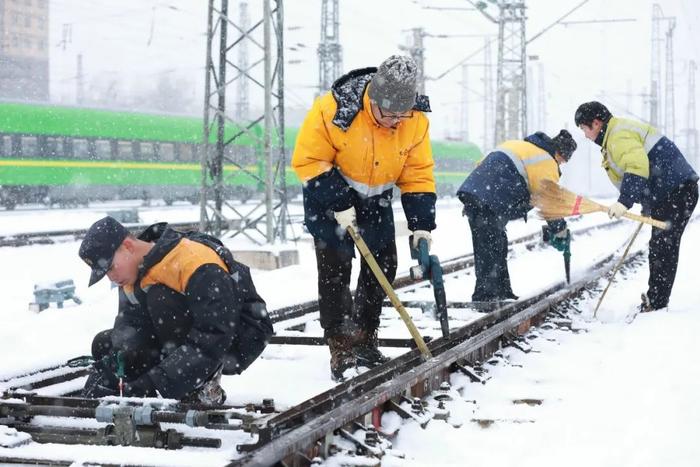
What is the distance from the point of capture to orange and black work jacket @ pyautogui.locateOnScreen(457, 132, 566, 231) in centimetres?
753

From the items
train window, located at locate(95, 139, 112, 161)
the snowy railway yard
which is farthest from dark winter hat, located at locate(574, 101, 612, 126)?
train window, located at locate(95, 139, 112, 161)

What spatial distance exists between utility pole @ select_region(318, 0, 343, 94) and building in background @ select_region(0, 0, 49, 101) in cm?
4509

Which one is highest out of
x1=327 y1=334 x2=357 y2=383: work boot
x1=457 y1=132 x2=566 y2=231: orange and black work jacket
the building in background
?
the building in background

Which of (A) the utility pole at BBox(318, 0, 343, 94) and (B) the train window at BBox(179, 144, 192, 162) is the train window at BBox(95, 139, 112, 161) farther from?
(A) the utility pole at BBox(318, 0, 343, 94)

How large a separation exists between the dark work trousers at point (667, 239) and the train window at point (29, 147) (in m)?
23.2

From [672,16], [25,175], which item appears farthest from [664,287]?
[672,16]

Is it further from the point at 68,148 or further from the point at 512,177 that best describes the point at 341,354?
the point at 68,148

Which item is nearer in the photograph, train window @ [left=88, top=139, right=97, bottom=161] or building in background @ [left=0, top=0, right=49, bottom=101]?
train window @ [left=88, top=139, right=97, bottom=161]

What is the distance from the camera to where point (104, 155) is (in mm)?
29469

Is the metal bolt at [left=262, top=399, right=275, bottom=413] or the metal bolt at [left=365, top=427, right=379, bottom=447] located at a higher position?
the metal bolt at [left=262, top=399, right=275, bottom=413]

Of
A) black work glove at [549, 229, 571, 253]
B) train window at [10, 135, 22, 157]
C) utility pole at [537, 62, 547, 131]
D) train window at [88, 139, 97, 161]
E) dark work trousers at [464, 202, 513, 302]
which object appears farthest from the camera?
utility pole at [537, 62, 547, 131]

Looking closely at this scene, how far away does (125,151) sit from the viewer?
3025 centimetres

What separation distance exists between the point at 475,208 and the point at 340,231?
2.97 metres

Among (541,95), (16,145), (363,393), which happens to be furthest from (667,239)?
(541,95)
